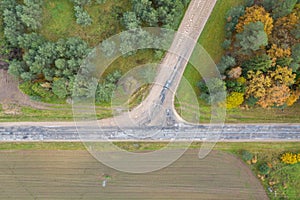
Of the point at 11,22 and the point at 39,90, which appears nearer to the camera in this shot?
the point at 11,22

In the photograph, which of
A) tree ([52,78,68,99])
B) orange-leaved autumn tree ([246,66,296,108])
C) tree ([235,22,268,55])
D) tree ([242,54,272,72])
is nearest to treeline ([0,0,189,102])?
tree ([52,78,68,99])

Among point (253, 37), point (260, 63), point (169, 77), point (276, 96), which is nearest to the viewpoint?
point (253, 37)

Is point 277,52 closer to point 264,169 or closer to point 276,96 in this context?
point 276,96

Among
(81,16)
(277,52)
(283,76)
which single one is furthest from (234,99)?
(81,16)

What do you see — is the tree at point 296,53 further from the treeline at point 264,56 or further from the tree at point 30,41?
the tree at point 30,41

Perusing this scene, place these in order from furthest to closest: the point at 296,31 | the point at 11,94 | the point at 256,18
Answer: the point at 11,94 < the point at 256,18 < the point at 296,31

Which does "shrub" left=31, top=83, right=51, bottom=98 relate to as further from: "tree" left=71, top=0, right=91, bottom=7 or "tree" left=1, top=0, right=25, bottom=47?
"tree" left=71, top=0, right=91, bottom=7

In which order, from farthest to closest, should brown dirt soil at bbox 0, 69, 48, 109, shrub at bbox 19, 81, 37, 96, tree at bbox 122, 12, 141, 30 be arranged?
brown dirt soil at bbox 0, 69, 48, 109 → shrub at bbox 19, 81, 37, 96 → tree at bbox 122, 12, 141, 30
